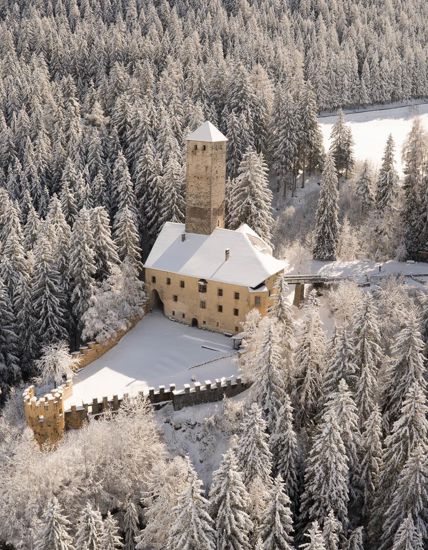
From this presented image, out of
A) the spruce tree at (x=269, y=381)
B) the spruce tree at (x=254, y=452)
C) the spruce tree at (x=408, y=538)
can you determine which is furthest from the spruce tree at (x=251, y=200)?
the spruce tree at (x=408, y=538)

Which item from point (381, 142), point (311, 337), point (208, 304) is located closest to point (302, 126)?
point (381, 142)

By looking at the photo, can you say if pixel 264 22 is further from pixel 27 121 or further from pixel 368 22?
pixel 27 121

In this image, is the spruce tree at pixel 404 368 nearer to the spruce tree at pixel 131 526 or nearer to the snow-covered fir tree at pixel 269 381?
the snow-covered fir tree at pixel 269 381

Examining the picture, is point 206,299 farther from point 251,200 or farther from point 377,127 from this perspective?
point 377,127

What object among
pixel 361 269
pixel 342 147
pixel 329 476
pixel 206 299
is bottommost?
pixel 329 476

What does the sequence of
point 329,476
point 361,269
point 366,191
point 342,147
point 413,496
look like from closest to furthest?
point 413,496 → point 329,476 → point 361,269 → point 366,191 → point 342,147

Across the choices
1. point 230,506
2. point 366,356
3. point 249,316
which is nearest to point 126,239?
point 249,316
